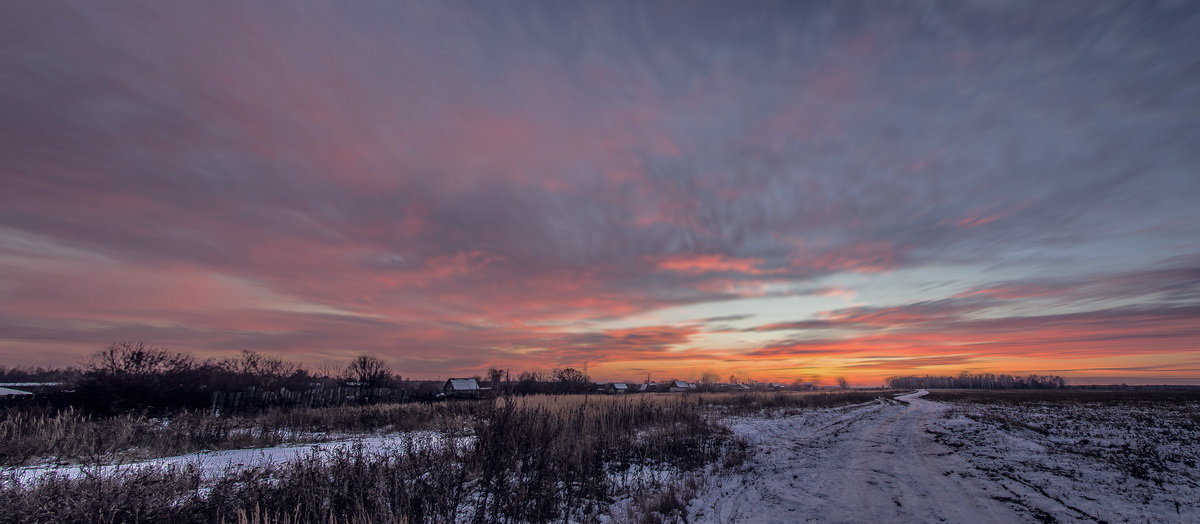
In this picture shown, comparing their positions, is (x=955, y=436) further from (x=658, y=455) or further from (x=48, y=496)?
(x=48, y=496)

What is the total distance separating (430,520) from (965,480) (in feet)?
39.5

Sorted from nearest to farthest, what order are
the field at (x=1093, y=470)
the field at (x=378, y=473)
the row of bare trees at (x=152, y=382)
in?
the field at (x=378, y=473), the field at (x=1093, y=470), the row of bare trees at (x=152, y=382)

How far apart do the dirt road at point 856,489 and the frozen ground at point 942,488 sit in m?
0.02

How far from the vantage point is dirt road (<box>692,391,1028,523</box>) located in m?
8.10

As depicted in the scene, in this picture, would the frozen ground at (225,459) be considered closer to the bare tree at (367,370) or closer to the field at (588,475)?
the field at (588,475)

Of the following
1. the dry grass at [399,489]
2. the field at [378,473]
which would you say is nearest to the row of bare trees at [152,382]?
the field at [378,473]

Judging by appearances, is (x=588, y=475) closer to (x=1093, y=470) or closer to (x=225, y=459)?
(x=225, y=459)

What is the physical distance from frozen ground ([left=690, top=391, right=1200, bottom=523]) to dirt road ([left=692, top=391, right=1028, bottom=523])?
22 mm

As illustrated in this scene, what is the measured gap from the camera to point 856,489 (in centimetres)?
991

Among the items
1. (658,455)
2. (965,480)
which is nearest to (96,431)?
(658,455)

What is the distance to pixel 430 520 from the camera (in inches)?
262

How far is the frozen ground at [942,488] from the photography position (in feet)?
26.5

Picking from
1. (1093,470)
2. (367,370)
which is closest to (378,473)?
(1093,470)

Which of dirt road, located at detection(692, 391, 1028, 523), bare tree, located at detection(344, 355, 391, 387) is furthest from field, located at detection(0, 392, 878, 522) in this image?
bare tree, located at detection(344, 355, 391, 387)
